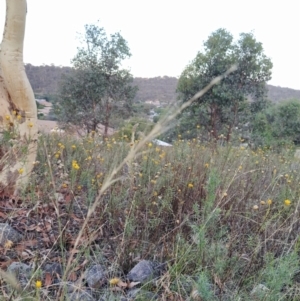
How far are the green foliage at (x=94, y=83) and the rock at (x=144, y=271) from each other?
16.1 meters

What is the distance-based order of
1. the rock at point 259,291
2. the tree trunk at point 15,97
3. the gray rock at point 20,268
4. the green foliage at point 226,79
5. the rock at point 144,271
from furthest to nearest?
the green foliage at point 226,79 → the tree trunk at point 15,97 → the rock at point 144,271 → the gray rock at point 20,268 → the rock at point 259,291

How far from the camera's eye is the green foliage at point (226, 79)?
17219mm

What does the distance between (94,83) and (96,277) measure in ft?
55.5

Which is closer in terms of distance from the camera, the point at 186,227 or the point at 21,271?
the point at 21,271

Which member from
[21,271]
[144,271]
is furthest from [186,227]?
[21,271]

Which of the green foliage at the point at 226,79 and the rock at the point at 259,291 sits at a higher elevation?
the green foliage at the point at 226,79

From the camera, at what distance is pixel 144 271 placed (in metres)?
2.02

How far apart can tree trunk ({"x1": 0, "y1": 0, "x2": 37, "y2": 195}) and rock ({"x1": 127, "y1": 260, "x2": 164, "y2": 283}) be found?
1156mm

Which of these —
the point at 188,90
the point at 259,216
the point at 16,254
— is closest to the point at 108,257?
the point at 16,254

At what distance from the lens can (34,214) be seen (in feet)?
8.54

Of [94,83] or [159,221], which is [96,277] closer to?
[159,221]

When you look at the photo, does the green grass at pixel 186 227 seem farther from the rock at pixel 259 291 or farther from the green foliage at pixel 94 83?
the green foliage at pixel 94 83

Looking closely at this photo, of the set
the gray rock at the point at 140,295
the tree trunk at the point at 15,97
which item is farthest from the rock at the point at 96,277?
the tree trunk at the point at 15,97

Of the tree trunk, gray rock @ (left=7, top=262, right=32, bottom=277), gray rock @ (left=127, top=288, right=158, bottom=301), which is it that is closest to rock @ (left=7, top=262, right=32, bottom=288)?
gray rock @ (left=7, top=262, right=32, bottom=277)
